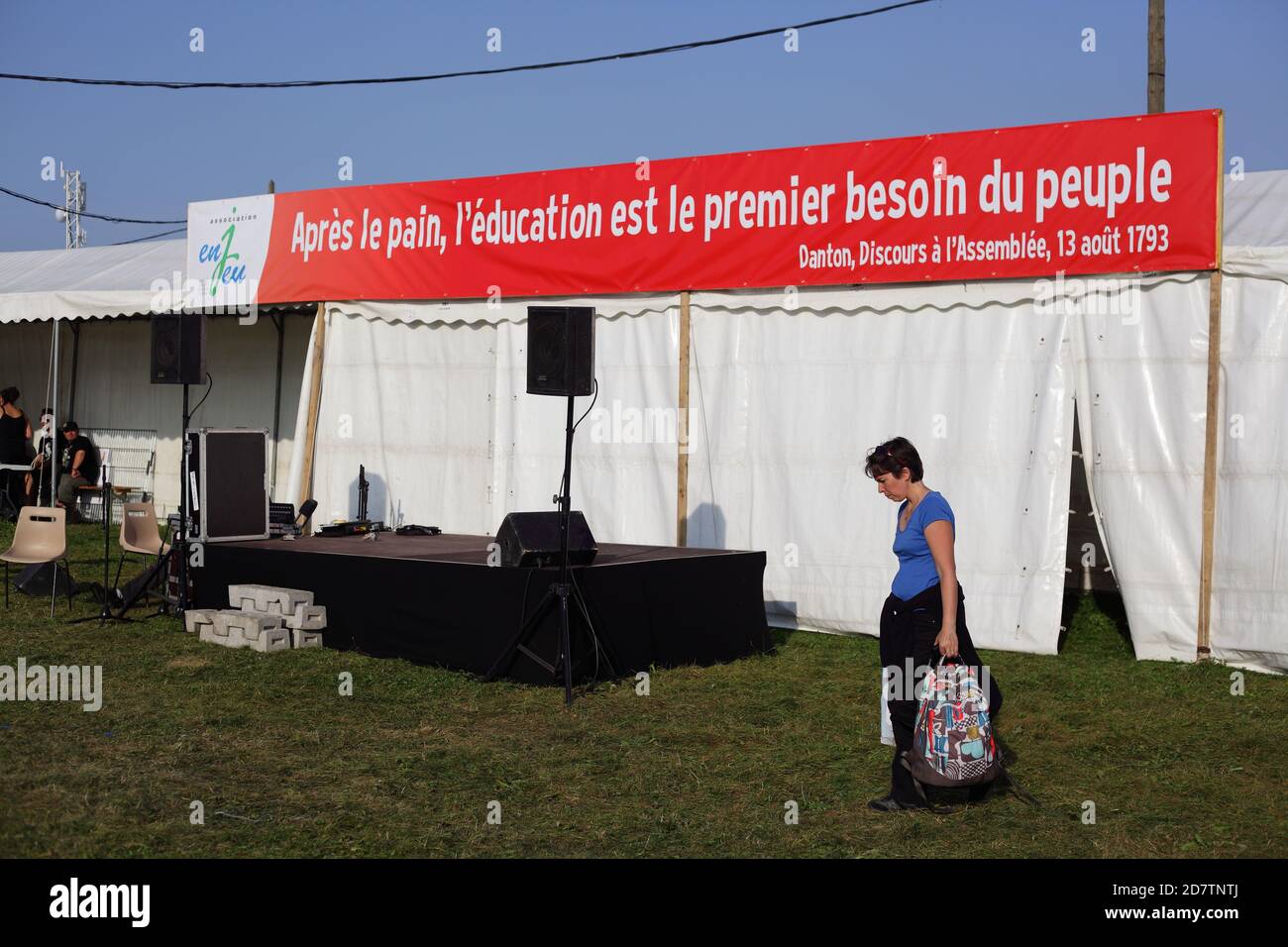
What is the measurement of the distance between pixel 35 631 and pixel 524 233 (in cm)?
469

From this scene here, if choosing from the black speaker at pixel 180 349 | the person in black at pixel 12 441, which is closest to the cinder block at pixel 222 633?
the black speaker at pixel 180 349

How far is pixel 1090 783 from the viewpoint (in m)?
5.83

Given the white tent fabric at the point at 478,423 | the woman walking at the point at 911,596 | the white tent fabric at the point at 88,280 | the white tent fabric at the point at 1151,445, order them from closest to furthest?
1. the woman walking at the point at 911,596
2. the white tent fabric at the point at 1151,445
3. the white tent fabric at the point at 478,423
4. the white tent fabric at the point at 88,280

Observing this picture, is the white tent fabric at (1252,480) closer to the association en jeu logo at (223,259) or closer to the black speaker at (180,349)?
the black speaker at (180,349)

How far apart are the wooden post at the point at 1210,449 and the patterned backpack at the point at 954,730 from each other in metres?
3.65

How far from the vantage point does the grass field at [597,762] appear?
16.3ft

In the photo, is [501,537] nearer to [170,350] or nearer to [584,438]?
[584,438]

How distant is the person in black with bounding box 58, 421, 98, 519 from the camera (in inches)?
610

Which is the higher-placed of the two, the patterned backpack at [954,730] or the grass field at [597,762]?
the patterned backpack at [954,730]

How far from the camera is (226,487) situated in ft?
30.6
